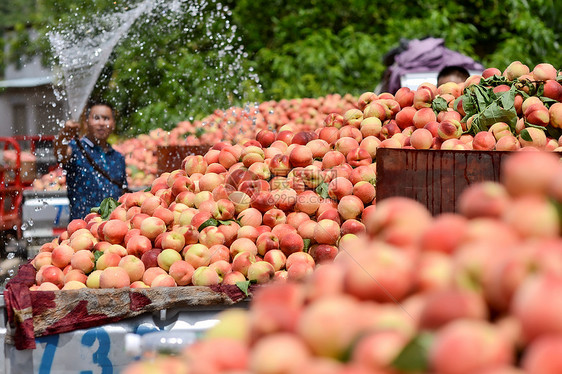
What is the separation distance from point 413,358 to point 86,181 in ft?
12.2

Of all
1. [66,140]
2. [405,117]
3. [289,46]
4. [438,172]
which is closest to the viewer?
[438,172]

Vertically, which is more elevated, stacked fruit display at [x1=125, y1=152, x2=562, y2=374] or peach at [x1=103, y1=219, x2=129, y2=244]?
stacked fruit display at [x1=125, y1=152, x2=562, y2=374]

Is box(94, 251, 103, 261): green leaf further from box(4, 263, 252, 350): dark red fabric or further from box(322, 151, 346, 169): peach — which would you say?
box(322, 151, 346, 169): peach

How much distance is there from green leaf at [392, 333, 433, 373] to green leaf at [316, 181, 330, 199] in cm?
164

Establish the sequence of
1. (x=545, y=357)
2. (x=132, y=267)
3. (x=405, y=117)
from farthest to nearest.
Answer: (x=405, y=117) < (x=132, y=267) < (x=545, y=357)

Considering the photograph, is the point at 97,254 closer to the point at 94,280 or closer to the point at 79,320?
the point at 94,280

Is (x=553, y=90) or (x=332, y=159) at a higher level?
(x=553, y=90)

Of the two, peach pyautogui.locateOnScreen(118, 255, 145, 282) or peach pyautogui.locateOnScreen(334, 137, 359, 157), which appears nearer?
peach pyautogui.locateOnScreen(118, 255, 145, 282)

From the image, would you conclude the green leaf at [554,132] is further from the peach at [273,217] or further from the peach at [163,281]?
the peach at [163,281]

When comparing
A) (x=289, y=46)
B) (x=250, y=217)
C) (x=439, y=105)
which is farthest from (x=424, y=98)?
(x=289, y=46)

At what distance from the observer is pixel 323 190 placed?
2398 millimetres

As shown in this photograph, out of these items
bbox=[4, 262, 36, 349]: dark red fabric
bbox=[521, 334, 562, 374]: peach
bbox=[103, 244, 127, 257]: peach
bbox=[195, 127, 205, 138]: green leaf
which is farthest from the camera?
bbox=[195, 127, 205, 138]: green leaf

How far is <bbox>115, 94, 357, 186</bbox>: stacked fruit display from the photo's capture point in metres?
5.71

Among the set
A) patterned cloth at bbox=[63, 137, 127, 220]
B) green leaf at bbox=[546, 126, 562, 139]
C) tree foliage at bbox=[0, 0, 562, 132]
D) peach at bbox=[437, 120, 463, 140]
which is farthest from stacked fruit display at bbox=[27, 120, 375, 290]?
tree foliage at bbox=[0, 0, 562, 132]
